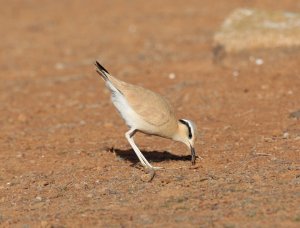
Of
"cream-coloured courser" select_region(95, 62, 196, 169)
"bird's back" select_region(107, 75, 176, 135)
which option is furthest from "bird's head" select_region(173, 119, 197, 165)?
"bird's back" select_region(107, 75, 176, 135)

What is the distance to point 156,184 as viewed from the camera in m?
7.32

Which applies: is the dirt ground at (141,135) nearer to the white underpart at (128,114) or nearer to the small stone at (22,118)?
the small stone at (22,118)

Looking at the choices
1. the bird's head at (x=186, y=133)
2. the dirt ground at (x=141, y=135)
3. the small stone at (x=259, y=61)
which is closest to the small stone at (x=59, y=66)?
the dirt ground at (x=141, y=135)

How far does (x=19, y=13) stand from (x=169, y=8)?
443 cm

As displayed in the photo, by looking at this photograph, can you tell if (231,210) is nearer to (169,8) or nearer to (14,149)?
(14,149)

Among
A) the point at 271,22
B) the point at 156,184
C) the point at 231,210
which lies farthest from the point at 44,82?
the point at 231,210

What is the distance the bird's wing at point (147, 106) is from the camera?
7.81 meters

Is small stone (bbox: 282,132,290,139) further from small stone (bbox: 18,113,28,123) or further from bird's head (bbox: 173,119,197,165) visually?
small stone (bbox: 18,113,28,123)

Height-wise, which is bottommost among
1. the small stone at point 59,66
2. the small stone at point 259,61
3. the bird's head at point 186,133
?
the small stone at point 59,66

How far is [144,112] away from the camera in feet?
25.6

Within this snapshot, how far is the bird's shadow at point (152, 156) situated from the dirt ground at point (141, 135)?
3 cm

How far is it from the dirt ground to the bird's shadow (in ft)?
0.09

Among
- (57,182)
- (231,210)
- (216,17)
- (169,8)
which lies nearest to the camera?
(231,210)

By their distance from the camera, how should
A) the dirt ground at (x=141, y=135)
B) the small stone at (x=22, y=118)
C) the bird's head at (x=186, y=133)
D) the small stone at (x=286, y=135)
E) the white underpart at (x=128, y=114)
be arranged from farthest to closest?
the small stone at (x=22, y=118)
the small stone at (x=286, y=135)
the bird's head at (x=186, y=133)
the white underpart at (x=128, y=114)
the dirt ground at (x=141, y=135)
